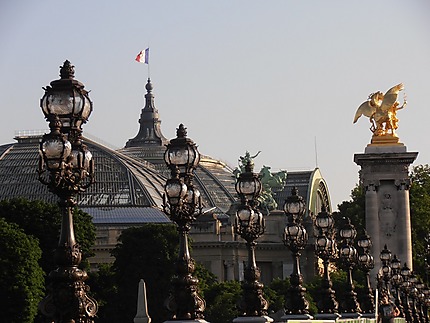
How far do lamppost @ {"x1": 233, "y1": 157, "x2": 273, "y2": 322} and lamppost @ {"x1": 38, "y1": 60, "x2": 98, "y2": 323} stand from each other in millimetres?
11208

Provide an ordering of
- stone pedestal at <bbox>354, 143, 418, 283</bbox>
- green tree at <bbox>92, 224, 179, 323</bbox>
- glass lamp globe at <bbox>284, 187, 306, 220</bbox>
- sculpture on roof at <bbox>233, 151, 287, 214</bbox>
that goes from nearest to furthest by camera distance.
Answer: glass lamp globe at <bbox>284, 187, 306, 220</bbox>, green tree at <bbox>92, 224, 179, 323</bbox>, stone pedestal at <bbox>354, 143, 418, 283</bbox>, sculpture on roof at <bbox>233, 151, 287, 214</bbox>

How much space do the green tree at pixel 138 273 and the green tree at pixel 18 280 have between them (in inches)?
658

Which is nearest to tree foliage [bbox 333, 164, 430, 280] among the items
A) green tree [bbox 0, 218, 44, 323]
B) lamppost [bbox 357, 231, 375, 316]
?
green tree [bbox 0, 218, 44, 323]

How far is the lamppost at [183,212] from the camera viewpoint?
2638cm

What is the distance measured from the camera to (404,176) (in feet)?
347

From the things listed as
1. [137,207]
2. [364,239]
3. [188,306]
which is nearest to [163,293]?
[364,239]

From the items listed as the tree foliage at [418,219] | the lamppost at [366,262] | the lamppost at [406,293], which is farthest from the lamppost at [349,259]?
the tree foliage at [418,219]

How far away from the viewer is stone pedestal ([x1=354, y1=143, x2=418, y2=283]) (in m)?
→ 104

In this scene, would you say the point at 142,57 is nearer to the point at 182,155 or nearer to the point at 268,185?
the point at 268,185

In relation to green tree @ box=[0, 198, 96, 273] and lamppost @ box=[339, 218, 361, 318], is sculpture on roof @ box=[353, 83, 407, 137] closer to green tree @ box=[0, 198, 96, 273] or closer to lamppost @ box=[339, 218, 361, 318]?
green tree @ box=[0, 198, 96, 273]

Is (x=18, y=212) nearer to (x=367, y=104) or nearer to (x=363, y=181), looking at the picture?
(x=363, y=181)

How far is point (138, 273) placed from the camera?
94.6 meters

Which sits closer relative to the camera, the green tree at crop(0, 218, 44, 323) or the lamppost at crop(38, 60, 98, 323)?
the lamppost at crop(38, 60, 98, 323)

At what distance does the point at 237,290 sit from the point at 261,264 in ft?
193
